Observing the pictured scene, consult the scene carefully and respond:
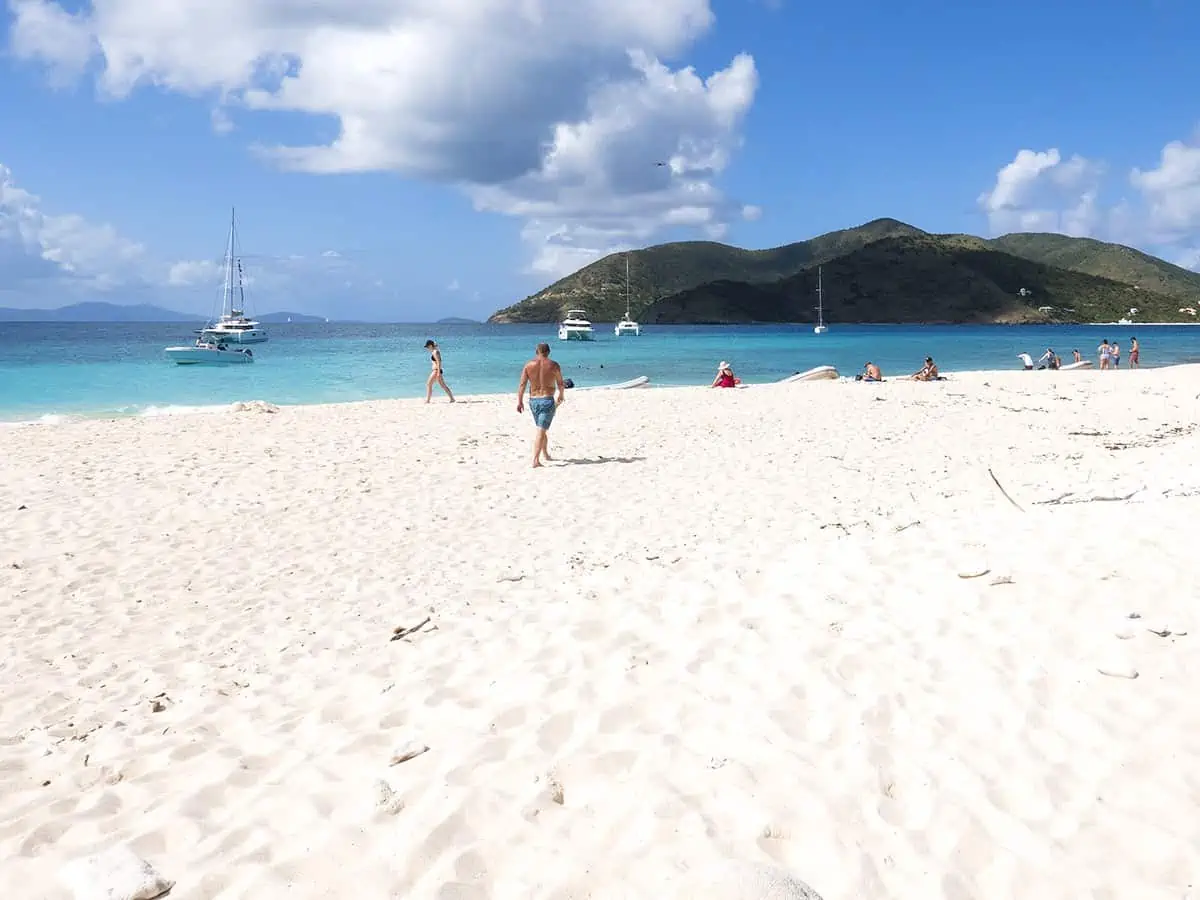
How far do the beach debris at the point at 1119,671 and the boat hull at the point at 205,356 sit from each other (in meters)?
57.6

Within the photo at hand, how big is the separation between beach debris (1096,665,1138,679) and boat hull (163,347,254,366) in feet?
189

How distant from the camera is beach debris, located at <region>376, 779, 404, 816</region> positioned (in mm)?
3570

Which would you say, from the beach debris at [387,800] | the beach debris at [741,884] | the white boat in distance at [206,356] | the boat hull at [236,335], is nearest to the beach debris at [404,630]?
the beach debris at [387,800]

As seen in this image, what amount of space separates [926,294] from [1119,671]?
187766 mm

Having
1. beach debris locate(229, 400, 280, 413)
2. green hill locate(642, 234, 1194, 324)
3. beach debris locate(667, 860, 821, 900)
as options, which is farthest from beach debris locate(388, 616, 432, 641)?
green hill locate(642, 234, 1194, 324)

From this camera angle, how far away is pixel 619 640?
5477 mm

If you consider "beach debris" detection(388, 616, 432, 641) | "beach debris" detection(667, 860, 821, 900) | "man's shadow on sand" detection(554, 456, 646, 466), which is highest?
"man's shadow on sand" detection(554, 456, 646, 466)

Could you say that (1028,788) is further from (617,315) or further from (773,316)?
(773,316)

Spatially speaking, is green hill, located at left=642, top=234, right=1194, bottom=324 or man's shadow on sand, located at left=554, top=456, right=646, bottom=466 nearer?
man's shadow on sand, located at left=554, top=456, right=646, bottom=466

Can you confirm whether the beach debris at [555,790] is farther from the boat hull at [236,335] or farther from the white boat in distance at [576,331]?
the white boat in distance at [576,331]

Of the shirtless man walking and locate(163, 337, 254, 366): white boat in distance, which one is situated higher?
locate(163, 337, 254, 366): white boat in distance

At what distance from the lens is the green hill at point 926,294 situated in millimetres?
163375

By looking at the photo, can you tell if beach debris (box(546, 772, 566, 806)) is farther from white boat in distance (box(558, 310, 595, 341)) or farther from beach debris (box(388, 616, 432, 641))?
white boat in distance (box(558, 310, 595, 341))

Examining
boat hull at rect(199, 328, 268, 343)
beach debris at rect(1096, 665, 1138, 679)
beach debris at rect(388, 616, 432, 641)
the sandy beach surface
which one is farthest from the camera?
boat hull at rect(199, 328, 268, 343)
